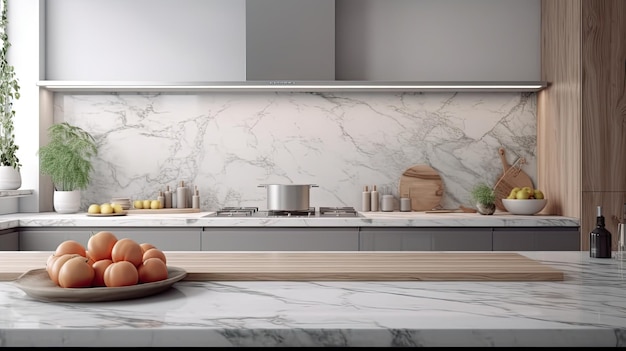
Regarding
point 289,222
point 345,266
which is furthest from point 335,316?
point 289,222

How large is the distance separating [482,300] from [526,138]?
2987 mm

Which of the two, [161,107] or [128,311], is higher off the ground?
[161,107]

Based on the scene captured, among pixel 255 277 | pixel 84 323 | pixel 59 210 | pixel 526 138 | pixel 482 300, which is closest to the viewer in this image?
pixel 84 323

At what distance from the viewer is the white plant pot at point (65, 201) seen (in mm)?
3838

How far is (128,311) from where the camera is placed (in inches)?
50.7

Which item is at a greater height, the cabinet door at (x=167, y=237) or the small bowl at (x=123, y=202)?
the small bowl at (x=123, y=202)

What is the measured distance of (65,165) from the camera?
12.5 ft

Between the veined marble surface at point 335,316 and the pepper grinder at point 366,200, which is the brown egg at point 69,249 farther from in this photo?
the pepper grinder at point 366,200

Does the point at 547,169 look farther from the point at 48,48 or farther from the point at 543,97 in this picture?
the point at 48,48

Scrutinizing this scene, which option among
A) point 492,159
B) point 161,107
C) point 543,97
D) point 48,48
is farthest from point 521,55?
point 48,48

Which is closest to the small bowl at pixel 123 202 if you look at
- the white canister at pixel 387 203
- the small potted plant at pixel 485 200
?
the white canister at pixel 387 203

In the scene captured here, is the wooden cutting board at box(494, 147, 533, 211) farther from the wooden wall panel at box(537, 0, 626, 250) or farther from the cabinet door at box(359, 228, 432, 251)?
the cabinet door at box(359, 228, 432, 251)

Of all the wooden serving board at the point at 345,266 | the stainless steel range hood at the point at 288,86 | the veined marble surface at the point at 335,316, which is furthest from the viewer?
the stainless steel range hood at the point at 288,86

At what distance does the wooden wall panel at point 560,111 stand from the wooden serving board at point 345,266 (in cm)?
178
